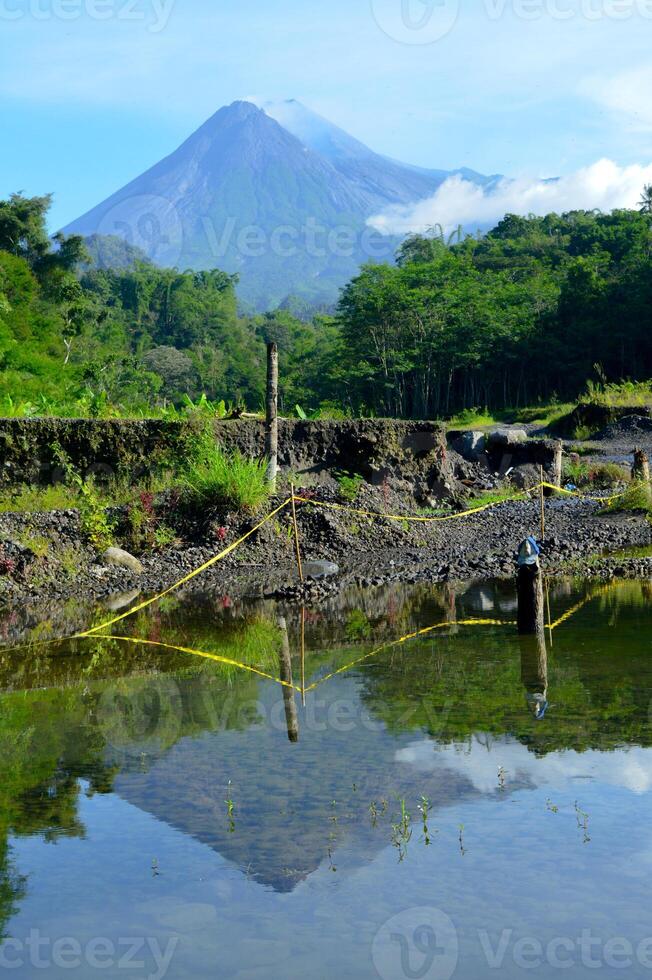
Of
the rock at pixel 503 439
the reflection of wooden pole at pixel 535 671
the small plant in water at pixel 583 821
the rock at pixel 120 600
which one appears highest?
the rock at pixel 503 439

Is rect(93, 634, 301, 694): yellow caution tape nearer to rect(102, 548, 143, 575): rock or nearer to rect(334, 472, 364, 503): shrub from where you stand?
rect(102, 548, 143, 575): rock

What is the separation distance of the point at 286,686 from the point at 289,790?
2616mm

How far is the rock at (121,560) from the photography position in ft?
48.4

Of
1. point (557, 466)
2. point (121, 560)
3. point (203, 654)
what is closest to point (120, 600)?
point (121, 560)

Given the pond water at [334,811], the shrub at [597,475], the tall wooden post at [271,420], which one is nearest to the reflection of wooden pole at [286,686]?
the pond water at [334,811]

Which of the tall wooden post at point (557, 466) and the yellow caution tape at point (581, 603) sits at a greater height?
the tall wooden post at point (557, 466)

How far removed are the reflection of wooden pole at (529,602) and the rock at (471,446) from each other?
15268 mm

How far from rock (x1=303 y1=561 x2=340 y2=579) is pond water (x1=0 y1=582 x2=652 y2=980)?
439 centimetres

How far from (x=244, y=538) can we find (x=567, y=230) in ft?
238

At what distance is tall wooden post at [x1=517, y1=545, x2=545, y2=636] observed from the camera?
996 cm

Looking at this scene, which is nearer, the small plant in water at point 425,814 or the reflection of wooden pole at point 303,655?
the small plant in water at point 425,814

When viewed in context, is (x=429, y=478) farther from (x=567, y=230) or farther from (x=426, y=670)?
(x=567, y=230)

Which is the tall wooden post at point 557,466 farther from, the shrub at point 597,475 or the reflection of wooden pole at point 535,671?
the reflection of wooden pole at point 535,671

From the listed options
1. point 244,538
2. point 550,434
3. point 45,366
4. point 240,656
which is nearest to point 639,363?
point 550,434
